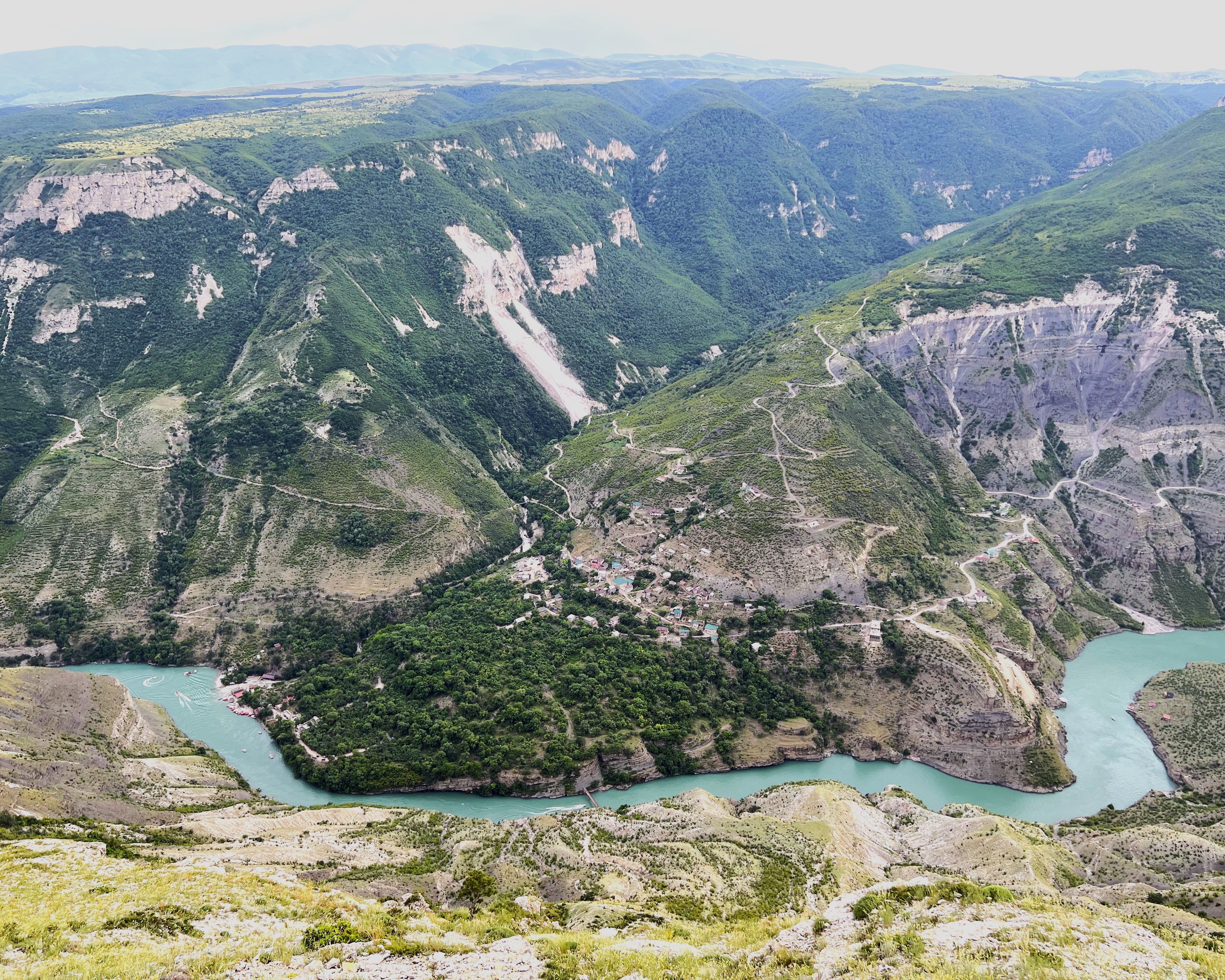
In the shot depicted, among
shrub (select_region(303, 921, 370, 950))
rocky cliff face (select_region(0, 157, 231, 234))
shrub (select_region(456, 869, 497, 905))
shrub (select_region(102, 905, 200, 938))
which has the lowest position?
shrub (select_region(456, 869, 497, 905))

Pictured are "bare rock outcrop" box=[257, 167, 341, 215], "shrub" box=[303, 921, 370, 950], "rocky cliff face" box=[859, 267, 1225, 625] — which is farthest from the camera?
"bare rock outcrop" box=[257, 167, 341, 215]

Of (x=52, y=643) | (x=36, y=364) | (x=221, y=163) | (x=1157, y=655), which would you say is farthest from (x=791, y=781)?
(x=221, y=163)

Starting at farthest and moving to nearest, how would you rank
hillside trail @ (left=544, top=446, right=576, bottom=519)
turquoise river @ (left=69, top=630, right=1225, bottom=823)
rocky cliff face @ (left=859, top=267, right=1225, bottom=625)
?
1. hillside trail @ (left=544, top=446, right=576, bottom=519)
2. rocky cliff face @ (left=859, top=267, right=1225, bottom=625)
3. turquoise river @ (left=69, top=630, right=1225, bottom=823)

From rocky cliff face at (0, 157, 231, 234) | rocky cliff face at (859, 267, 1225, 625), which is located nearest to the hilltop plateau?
rocky cliff face at (859, 267, 1225, 625)

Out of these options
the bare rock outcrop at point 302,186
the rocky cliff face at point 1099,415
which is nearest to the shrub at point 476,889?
the rocky cliff face at point 1099,415

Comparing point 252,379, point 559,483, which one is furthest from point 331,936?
point 252,379

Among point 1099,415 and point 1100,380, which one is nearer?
point 1099,415

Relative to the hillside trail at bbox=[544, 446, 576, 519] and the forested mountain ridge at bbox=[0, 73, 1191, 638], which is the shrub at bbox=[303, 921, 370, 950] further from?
the hillside trail at bbox=[544, 446, 576, 519]

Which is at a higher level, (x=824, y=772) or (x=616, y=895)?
(x=616, y=895)

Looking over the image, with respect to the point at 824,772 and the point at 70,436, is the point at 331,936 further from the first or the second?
the point at 70,436

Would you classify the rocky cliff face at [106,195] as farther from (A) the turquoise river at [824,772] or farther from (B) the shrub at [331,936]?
(B) the shrub at [331,936]
